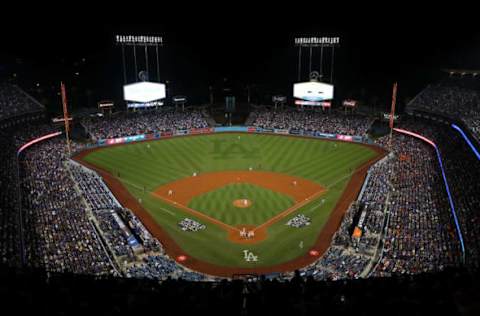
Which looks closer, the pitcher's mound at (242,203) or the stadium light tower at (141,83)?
the pitcher's mound at (242,203)

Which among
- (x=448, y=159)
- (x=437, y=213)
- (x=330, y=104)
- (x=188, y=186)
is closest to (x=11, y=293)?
(x=437, y=213)

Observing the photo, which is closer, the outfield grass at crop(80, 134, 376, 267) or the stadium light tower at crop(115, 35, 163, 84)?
the outfield grass at crop(80, 134, 376, 267)

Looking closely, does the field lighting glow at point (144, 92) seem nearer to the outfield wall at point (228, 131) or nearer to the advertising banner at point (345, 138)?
the outfield wall at point (228, 131)

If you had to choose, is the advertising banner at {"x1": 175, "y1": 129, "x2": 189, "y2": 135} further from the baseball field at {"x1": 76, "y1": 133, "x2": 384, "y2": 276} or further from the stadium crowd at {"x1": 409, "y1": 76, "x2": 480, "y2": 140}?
the stadium crowd at {"x1": 409, "y1": 76, "x2": 480, "y2": 140}

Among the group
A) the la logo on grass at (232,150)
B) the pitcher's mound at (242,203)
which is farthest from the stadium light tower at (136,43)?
the pitcher's mound at (242,203)

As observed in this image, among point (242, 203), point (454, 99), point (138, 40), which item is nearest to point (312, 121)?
point (454, 99)

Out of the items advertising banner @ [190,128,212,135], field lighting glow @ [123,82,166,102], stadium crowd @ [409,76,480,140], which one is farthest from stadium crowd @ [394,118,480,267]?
field lighting glow @ [123,82,166,102]

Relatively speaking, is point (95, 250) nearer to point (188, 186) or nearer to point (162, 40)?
point (188, 186)

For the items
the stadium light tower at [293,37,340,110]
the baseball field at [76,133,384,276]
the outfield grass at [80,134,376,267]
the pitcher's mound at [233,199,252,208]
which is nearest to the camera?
the baseball field at [76,133,384,276]
